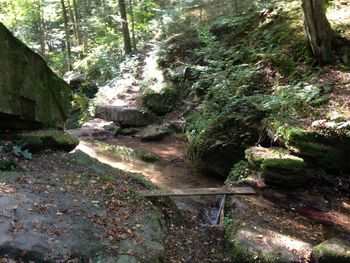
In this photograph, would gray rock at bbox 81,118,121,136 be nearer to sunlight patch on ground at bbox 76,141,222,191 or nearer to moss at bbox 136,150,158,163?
sunlight patch on ground at bbox 76,141,222,191

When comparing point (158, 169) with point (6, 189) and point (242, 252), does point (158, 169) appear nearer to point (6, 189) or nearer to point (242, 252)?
point (242, 252)

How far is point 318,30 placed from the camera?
10.2 meters

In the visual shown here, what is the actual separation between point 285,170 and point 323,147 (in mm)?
958

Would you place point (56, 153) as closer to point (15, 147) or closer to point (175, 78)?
point (15, 147)

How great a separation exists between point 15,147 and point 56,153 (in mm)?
1076

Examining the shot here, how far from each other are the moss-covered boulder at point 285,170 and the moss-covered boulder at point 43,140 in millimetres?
4436

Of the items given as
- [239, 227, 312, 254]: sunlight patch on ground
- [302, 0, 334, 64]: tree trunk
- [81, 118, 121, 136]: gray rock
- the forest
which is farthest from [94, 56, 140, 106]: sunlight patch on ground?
[239, 227, 312, 254]: sunlight patch on ground

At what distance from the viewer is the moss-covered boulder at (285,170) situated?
791 cm

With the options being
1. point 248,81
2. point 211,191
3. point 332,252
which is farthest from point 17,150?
point 248,81

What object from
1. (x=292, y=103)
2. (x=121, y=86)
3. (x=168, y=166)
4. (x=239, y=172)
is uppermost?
(x=292, y=103)

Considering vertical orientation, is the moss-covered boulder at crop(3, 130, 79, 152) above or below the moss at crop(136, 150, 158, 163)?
above

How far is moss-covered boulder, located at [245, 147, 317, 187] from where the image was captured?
7.91 m

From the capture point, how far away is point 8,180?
6.49 meters

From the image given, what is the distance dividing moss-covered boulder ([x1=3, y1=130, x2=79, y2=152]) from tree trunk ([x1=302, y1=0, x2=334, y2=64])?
22.0 ft
